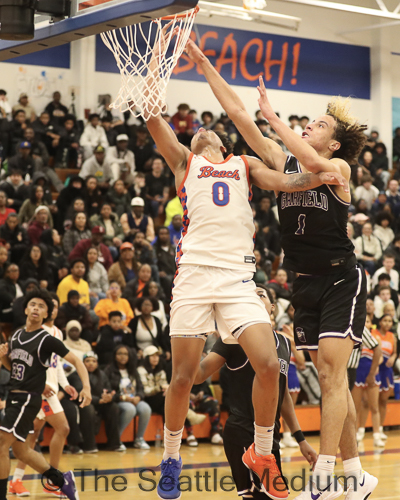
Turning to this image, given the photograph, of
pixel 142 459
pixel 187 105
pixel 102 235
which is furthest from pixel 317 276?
pixel 187 105

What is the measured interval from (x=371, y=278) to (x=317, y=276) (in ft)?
32.8

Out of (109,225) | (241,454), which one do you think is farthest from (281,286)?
(241,454)

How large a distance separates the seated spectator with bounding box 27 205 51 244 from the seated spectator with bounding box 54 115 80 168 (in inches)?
114

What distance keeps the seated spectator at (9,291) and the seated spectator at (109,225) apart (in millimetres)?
2349

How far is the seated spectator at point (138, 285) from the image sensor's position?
39.7 ft

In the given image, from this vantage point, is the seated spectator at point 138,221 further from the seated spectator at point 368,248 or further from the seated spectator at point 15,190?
the seated spectator at point 368,248

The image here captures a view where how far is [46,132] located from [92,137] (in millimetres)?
927

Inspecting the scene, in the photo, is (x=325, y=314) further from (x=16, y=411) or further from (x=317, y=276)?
(x=16, y=411)

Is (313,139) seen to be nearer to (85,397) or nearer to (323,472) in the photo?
(323,472)

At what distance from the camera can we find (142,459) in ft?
32.4

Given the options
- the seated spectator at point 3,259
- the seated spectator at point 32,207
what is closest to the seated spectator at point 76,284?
the seated spectator at point 3,259

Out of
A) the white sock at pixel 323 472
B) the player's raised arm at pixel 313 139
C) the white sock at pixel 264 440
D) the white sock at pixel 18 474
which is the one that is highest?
the player's raised arm at pixel 313 139

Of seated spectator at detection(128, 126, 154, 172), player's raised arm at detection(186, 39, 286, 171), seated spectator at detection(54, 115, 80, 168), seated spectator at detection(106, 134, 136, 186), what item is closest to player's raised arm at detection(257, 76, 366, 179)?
player's raised arm at detection(186, 39, 286, 171)

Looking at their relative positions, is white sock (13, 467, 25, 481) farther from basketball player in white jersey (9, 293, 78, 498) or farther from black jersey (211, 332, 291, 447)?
black jersey (211, 332, 291, 447)
